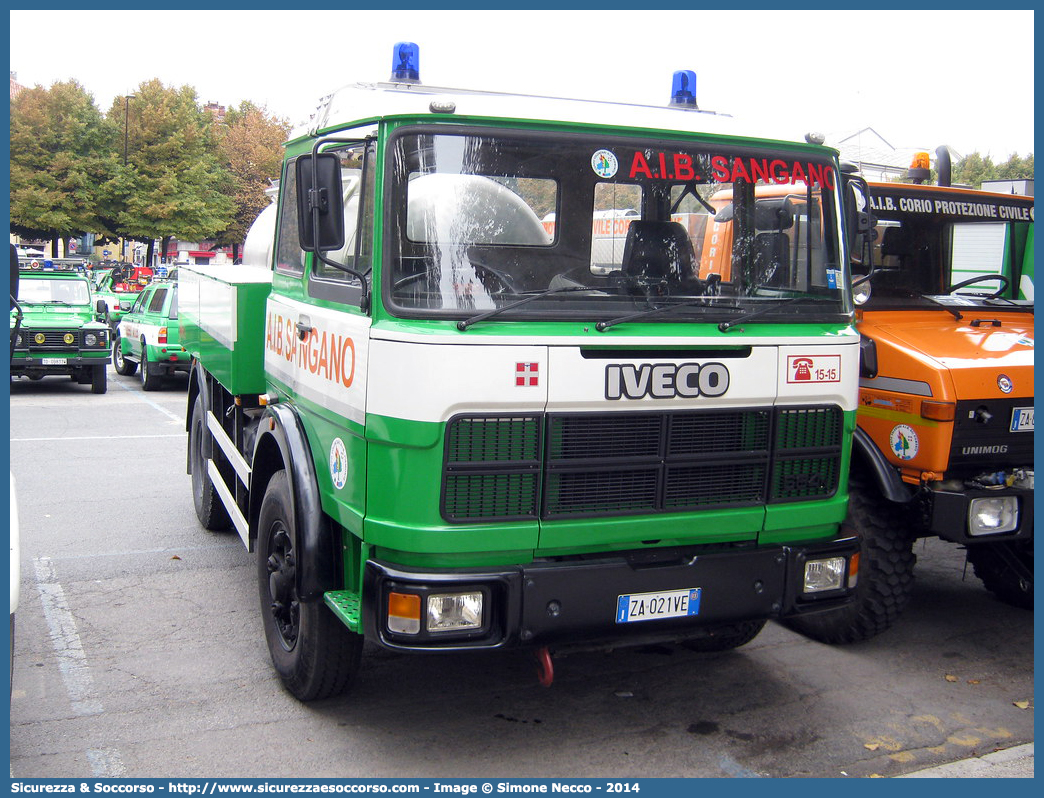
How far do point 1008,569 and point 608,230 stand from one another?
3713 mm

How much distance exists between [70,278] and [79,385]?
2.18m

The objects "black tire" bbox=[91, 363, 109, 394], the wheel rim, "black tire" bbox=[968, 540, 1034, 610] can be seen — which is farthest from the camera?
"black tire" bbox=[91, 363, 109, 394]

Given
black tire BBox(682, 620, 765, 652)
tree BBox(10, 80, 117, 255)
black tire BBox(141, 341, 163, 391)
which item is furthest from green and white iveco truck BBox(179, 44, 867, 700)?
tree BBox(10, 80, 117, 255)

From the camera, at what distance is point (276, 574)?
4.75 m

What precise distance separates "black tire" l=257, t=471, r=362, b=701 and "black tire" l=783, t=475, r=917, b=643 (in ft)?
8.42

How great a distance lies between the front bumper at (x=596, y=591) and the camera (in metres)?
3.81

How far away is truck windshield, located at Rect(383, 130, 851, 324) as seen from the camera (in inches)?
152

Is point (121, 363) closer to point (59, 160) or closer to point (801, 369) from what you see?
point (801, 369)

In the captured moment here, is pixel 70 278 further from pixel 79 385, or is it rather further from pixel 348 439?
pixel 348 439

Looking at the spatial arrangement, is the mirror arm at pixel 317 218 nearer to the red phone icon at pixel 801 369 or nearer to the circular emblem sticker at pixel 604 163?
the circular emblem sticker at pixel 604 163

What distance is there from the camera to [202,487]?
25.6 feet

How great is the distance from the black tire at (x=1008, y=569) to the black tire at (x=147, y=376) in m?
13.7

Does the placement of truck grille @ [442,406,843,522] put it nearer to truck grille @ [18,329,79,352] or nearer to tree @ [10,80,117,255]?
truck grille @ [18,329,79,352]

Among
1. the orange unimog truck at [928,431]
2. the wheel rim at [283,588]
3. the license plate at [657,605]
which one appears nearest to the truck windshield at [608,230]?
the orange unimog truck at [928,431]
